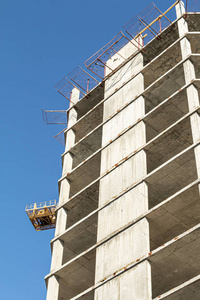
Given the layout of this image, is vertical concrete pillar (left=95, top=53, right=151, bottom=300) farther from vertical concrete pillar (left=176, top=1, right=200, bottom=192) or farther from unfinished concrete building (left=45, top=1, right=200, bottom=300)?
vertical concrete pillar (left=176, top=1, right=200, bottom=192)

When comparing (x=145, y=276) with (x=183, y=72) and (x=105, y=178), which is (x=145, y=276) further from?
(x=183, y=72)

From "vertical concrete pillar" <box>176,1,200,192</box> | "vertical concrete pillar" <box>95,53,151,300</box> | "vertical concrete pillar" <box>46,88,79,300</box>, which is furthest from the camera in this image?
"vertical concrete pillar" <box>46,88,79,300</box>

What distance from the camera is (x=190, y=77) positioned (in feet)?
99.6

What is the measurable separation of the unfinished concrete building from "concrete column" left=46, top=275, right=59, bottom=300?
55 mm

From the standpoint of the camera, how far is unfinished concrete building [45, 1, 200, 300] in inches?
1001

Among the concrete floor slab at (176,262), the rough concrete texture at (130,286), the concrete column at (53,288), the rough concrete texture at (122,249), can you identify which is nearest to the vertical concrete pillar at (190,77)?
the concrete floor slab at (176,262)

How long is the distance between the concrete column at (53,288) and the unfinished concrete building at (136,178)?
55mm

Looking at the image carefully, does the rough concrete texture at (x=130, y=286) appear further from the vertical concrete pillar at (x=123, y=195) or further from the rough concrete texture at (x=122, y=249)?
the rough concrete texture at (x=122, y=249)

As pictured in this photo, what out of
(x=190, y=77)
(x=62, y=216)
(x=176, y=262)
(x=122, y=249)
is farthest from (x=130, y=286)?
(x=190, y=77)

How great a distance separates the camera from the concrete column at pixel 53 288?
29172 millimetres

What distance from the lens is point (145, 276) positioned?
2409cm

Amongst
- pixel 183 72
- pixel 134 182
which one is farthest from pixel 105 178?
pixel 183 72

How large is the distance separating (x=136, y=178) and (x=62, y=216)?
6437mm

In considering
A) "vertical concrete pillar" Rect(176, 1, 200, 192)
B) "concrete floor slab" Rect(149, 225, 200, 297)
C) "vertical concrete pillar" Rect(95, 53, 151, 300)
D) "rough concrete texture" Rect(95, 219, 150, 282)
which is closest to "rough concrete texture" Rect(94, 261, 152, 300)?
"vertical concrete pillar" Rect(95, 53, 151, 300)
